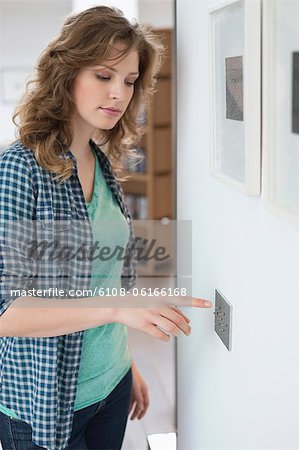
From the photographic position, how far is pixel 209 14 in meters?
1.17

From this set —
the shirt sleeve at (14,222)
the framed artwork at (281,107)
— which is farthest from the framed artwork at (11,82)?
the framed artwork at (281,107)

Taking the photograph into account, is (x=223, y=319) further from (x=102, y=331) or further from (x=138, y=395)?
(x=138, y=395)

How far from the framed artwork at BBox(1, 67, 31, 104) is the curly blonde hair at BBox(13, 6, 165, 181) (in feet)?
13.9

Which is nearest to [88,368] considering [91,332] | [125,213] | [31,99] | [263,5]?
[91,332]

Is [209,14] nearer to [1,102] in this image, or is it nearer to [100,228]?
[100,228]

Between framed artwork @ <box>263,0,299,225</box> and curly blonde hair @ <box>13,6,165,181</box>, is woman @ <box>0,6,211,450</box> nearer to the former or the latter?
curly blonde hair @ <box>13,6,165,181</box>

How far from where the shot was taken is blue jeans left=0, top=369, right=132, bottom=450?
142 cm

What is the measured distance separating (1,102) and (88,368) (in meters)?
4.52

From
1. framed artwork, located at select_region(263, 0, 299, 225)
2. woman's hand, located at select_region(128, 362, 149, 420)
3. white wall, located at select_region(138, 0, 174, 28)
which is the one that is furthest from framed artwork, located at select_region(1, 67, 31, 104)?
framed artwork, located at select_region(263, 0, 299, 225)

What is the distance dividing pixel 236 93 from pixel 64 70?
50 centimetres

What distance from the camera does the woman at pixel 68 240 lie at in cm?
129

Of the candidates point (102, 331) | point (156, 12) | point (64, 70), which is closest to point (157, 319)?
point (102, 331)

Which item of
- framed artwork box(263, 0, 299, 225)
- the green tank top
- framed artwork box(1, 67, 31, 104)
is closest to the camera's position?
framed artwork box(263, 0, 299, 225)

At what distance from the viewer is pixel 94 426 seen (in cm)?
162
